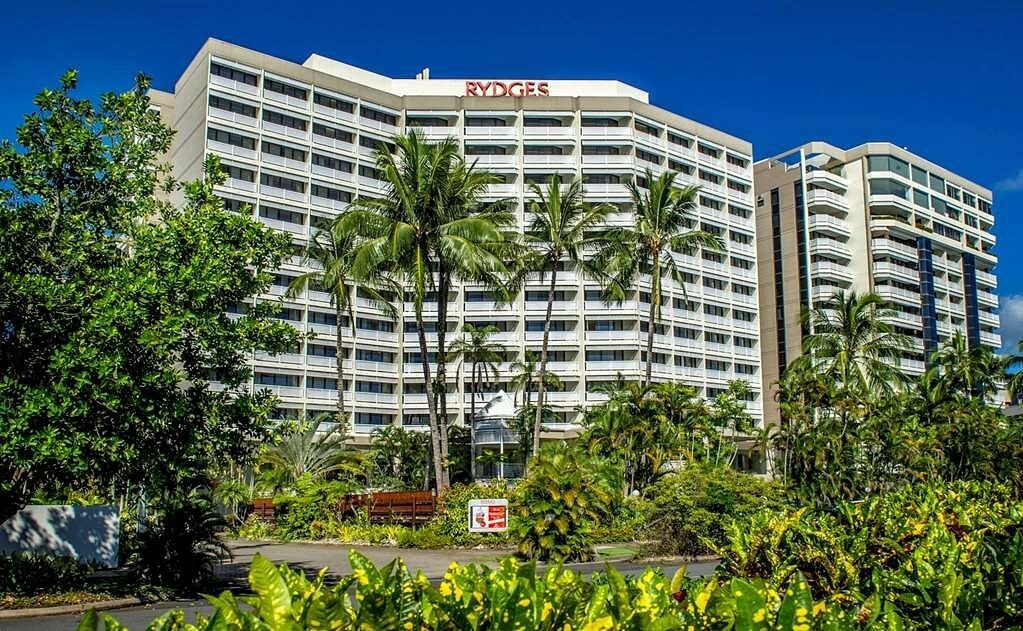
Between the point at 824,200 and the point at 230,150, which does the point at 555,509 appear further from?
the point at 824,200

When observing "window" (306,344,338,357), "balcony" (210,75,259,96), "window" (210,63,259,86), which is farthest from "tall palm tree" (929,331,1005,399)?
"window" (210,63,259,86)

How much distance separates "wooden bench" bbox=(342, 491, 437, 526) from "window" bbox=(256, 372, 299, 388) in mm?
34611

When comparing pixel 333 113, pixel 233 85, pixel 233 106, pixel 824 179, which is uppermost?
pixel 333 113

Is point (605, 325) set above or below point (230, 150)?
below

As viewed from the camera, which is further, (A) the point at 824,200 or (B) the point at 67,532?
(A) the point at 824,200

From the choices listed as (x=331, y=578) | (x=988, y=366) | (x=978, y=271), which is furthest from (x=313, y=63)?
(x=978, y=271)

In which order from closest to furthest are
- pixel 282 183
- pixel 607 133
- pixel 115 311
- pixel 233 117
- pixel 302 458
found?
pixel 115 311
pixel 302 458
pixel 233 117
pixel 282 183
pixel 607 133

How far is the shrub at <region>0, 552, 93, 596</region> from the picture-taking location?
52.1 feet

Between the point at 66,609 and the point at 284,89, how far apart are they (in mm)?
60746

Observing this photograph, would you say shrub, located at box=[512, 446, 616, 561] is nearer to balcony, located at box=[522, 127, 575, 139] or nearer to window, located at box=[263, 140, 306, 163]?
window, located at box=[263, 140, 306, 163]

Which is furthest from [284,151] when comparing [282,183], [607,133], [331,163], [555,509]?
[555,509]

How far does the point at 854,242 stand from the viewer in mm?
89312

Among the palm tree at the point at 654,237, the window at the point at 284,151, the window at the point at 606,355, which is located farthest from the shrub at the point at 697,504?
the window at the point at 284,151

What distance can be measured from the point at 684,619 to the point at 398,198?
30.1 m
